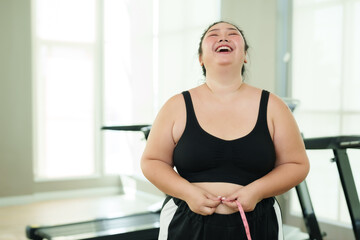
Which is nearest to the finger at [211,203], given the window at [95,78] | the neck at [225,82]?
the neck at [225,82]

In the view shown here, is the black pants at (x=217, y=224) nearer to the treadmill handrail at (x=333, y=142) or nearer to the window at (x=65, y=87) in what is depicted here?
the treadmill handrail at (x=333, y=142)

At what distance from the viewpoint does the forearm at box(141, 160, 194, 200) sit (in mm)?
968

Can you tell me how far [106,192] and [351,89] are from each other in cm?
317

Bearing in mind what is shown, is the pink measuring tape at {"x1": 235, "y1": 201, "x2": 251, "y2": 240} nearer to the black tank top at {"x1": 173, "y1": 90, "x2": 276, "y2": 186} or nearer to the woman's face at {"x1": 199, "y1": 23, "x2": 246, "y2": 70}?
the black tank top at {"x1": 173, "y1": 90, "x2": 276, "y2": 186}

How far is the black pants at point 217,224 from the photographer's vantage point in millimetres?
965

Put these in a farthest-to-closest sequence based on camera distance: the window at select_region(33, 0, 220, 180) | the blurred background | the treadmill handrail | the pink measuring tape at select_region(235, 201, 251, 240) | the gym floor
A: 1. the window at select_region(33, 0, 220, 180)
2. the gym floor
3. the blurred background
4. the treadmill handrail
5. the pink measuring tape at select_region(235, 201, 251, 240)

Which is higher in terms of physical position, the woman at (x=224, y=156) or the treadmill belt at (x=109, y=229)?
the woman at (x=224, y=156)

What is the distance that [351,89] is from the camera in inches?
116

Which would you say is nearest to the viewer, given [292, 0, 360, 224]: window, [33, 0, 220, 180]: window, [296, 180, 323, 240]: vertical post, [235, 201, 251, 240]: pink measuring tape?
[235, 201, 251, 240]: pink measuring tape

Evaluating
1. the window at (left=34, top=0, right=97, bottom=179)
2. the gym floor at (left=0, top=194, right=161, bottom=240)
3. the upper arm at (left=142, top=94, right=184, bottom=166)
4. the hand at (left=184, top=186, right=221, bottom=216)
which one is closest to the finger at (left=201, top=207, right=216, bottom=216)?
the hand at (left=184, top=186, right=221, bottom=216)

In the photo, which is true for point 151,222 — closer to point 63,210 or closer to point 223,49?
point 63,210

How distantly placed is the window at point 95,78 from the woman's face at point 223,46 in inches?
131

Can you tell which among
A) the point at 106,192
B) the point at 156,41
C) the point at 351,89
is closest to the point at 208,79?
the point at 351,89

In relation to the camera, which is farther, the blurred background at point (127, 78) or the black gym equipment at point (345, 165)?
the blurred background at point (127, 78)
